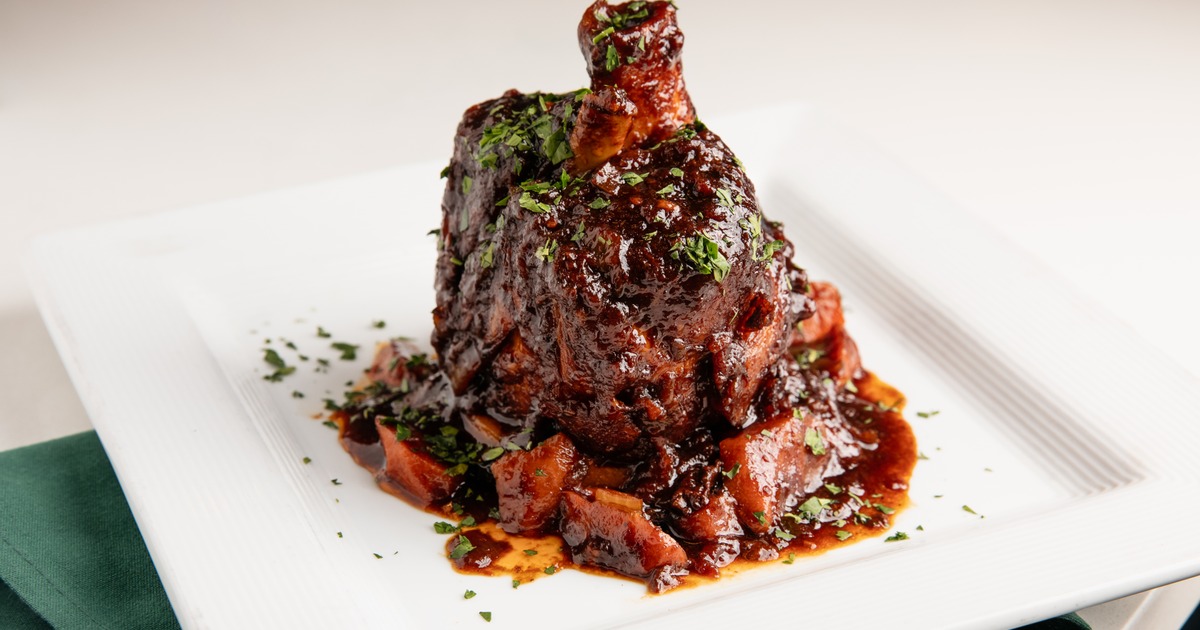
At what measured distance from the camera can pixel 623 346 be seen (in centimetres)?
517

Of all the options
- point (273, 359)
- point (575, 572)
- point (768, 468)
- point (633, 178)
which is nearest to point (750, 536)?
point (768, 468)

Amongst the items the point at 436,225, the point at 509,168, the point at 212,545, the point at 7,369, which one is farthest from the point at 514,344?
the point at 7,369

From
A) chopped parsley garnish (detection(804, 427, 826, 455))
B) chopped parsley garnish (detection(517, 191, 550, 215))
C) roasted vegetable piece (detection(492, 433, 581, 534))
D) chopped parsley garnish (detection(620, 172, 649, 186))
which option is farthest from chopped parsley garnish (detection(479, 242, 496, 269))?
chopped parsley garnish (detection(804, 427, 826, 455))

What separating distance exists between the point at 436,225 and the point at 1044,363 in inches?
137

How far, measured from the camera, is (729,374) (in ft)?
18.0

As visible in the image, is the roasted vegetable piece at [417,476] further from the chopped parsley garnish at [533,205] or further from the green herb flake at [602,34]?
the green herb flake at [602,34]

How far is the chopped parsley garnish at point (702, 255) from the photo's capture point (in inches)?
196

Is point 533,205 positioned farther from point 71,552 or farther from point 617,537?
point 71,552

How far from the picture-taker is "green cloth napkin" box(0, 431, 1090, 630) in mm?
5039

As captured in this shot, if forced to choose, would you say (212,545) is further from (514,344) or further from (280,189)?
(280,189)

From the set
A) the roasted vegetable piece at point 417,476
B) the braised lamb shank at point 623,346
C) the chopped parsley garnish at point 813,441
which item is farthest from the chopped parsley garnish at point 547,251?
the chopped parsley garnish at point 813,441

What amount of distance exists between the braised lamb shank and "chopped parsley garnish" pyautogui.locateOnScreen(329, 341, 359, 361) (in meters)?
0.69

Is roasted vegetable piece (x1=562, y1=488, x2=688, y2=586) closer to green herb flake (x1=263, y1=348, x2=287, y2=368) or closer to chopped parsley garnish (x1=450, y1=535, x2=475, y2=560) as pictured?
chopped parsley garnish (x1=450, y1=535, x2=475, y2=560)

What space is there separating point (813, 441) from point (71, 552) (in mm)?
3200
